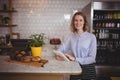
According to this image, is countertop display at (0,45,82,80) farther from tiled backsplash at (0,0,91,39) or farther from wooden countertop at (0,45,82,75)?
tiled backsplash at (0,0,91,39)

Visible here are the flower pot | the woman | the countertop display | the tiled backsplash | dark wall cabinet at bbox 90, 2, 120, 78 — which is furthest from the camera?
the tiled backsplash

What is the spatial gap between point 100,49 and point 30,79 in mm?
2861

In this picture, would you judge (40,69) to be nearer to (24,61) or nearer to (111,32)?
(24,61)

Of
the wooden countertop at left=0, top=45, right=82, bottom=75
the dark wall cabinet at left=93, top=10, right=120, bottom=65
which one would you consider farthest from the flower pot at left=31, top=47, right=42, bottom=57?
the dark wall cabinet at left=93, top=10, right=120, bottom=65

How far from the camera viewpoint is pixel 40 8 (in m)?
5.09

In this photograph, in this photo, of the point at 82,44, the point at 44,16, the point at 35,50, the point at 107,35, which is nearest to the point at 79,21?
the point at 82,44

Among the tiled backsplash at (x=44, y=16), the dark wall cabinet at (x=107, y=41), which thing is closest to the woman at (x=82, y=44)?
the dark wall cabinet at (x=107, y=41)

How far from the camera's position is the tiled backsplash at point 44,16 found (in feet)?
16.6

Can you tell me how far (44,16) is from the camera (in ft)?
16.7

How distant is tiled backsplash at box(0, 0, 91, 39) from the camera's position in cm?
505

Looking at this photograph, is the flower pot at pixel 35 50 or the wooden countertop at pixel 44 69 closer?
the wooden countertop at pixel 44 69

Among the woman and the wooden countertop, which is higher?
the woman

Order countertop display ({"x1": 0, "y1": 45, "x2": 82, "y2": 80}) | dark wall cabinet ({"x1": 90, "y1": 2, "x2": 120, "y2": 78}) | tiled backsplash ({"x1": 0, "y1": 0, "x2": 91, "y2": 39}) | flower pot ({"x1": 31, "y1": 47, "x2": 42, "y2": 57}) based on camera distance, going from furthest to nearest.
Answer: tiled backsplash ({"x1": 0, "y1": 0, "x2": 91, "y2": 39}) → dark wall cabinet ({"x1": 90, "y1": 2, "x2": 120, "y2": 78}) → flower pot ({"x1": 31, "y1": 47, "x2": 42, "y2": 57}) → countertop display ({"x1": 0, "y1": 45, "x2": 82, "y2": 80})

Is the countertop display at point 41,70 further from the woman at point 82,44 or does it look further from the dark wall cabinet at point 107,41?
the dark wall cabinet at point 107,41
